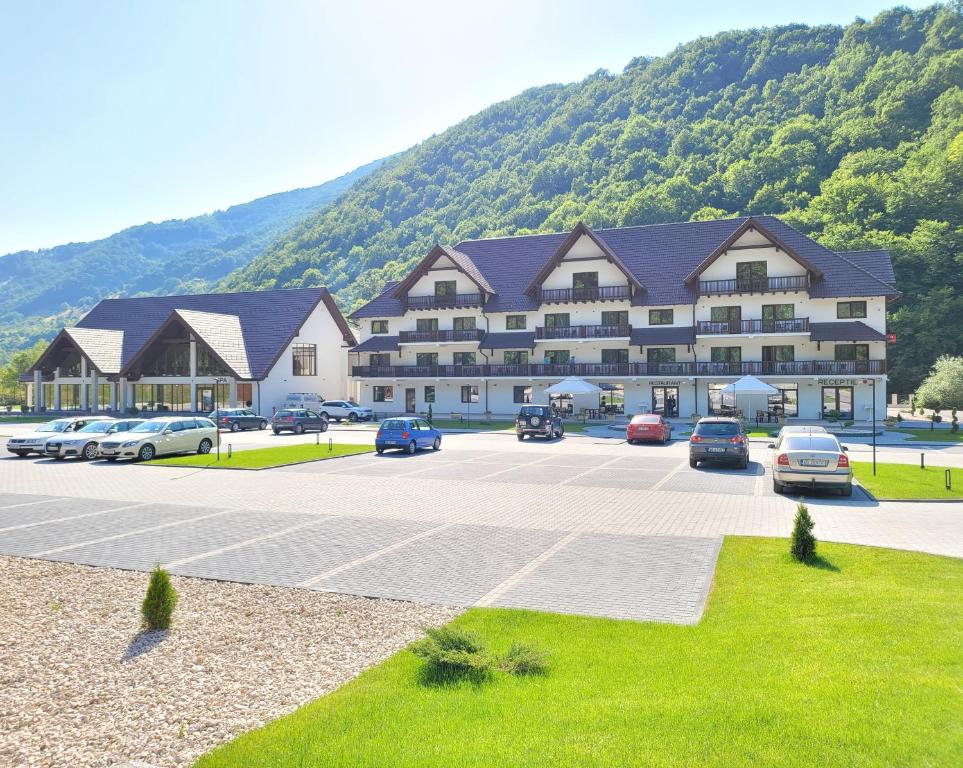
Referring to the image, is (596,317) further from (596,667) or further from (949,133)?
(949,133)

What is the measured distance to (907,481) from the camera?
1909cm

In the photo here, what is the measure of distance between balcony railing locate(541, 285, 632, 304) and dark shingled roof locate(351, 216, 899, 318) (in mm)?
1012

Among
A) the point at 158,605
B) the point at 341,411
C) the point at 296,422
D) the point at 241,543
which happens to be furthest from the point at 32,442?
the point at 341,411

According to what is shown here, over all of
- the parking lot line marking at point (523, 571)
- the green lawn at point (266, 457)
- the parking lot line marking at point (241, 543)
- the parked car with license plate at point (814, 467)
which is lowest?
the green lawn at point (266, 457)

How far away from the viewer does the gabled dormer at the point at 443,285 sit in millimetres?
54906

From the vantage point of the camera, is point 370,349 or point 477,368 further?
point 370,349

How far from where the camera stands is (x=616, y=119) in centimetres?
13900

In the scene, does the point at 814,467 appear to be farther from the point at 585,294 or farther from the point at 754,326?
the point at 585,294

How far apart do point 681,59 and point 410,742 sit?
161660mm

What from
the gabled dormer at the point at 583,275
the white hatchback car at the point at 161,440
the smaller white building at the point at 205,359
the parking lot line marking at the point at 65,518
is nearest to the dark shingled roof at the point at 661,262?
the gabled dormer at the point at 583,275

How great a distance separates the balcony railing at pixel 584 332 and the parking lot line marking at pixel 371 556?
38.3 meters

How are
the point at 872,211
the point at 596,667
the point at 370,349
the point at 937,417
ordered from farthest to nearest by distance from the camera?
the point at 872,211, the point at 370,349, the point at 937,417, the point at 596,667

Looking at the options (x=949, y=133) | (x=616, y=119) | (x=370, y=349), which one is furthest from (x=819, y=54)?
(x=370, y=349)

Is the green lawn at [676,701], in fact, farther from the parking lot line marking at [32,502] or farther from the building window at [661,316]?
the building window at [661,316]
